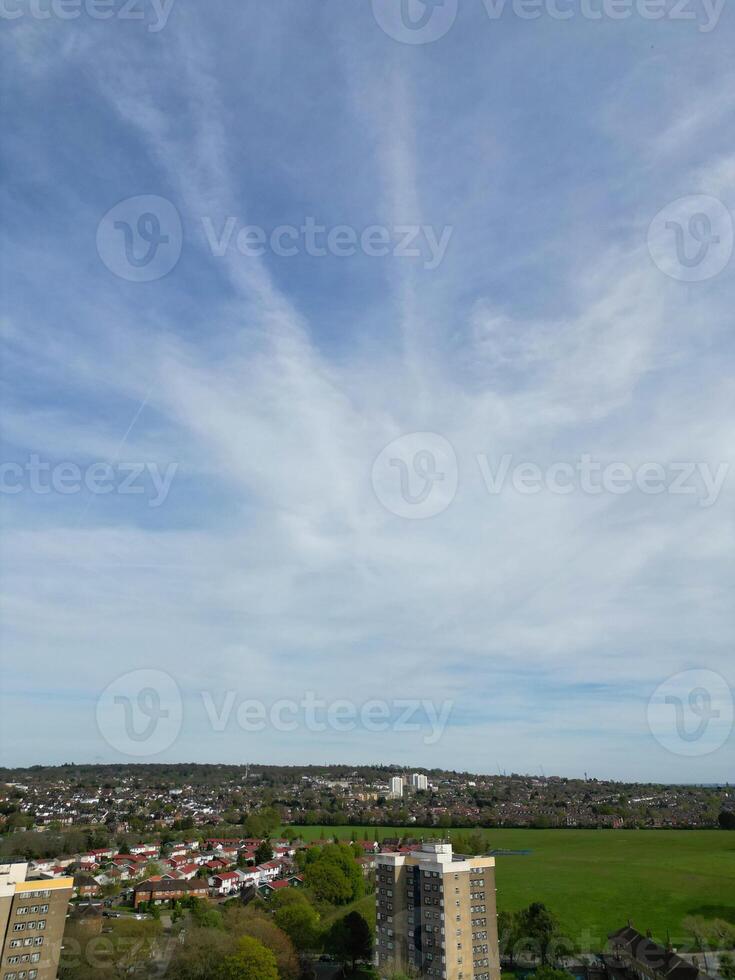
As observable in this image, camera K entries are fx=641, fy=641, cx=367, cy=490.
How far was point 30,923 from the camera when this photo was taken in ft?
92.9

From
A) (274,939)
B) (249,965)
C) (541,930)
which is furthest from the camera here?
(541,930)

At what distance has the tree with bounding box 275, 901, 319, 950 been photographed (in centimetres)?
3697

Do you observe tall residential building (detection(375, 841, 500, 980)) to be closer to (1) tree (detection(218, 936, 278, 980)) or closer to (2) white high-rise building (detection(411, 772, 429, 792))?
(1) tree (detection(218, 936, 278, 980))

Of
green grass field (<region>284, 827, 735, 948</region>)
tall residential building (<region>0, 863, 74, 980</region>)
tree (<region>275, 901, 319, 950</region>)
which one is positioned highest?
tall residential building (<region>0, 863, 74, 980</region>)

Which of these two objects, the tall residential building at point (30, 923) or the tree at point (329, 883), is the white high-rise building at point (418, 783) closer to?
the tree at point (329, 883)

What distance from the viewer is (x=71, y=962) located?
3094 cm

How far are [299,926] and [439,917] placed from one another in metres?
10.8

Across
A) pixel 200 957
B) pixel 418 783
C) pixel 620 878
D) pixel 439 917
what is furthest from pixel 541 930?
pixel 418 783

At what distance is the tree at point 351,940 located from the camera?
3709 cm

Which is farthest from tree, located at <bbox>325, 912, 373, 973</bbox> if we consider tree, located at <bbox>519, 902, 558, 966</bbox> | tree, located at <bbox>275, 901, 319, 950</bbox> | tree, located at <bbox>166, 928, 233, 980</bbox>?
tree, located at <bbox>519, 902, 558, 966</bbox>

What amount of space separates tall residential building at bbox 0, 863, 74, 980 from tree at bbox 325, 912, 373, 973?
15.5m

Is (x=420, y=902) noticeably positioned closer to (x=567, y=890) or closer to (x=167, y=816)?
(x=567, y=890)

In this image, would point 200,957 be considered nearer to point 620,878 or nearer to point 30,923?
point 30,923

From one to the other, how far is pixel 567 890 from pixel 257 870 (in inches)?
1165
